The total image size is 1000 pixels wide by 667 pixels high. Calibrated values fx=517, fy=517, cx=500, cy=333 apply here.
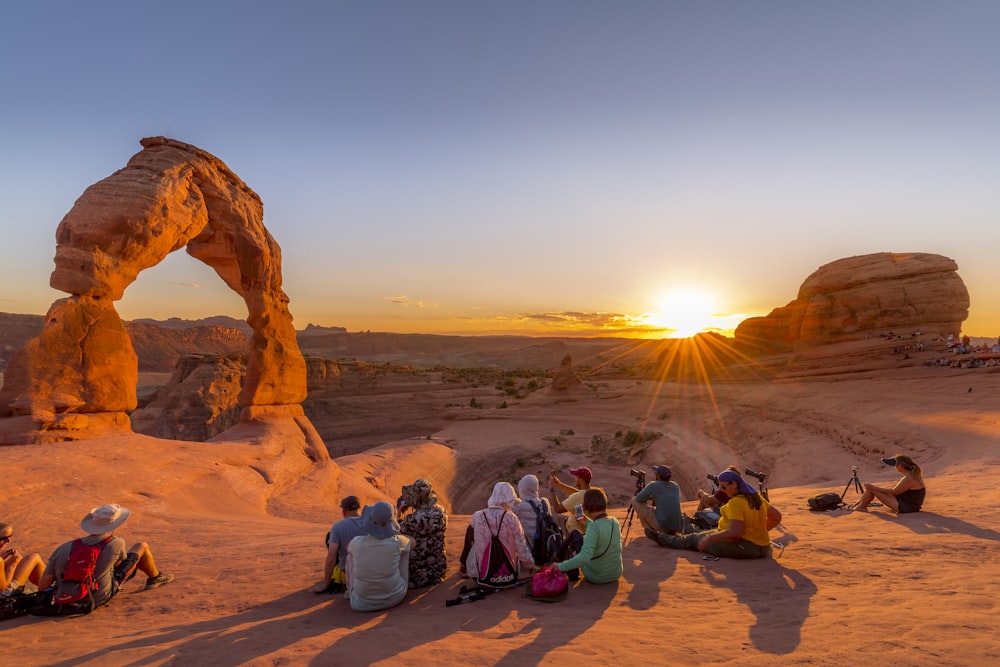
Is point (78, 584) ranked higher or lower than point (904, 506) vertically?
higher

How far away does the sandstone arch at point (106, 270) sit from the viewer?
11.6 meters

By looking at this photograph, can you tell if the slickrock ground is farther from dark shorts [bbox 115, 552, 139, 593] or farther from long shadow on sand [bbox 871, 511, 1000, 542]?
dark shorts [bbox 115, 552, 139, 593]

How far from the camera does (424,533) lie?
5.95 meters

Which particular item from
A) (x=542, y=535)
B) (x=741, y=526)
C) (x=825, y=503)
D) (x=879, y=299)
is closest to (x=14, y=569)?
(x=542, y=535)

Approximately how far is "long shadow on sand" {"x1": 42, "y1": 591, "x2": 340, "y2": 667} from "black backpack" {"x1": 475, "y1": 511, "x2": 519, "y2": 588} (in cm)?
162

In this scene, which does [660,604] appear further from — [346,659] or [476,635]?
[346,659]

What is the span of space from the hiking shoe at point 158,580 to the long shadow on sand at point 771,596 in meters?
6.56

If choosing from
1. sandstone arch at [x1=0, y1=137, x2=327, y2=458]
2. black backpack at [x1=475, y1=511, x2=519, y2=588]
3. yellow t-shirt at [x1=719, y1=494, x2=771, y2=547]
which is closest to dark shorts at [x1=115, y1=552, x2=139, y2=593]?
black backpack at [x1=475, y1=511, x2=519, y2=588]

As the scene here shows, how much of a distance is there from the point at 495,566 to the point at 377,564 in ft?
4.15

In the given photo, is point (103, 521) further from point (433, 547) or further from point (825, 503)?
point (825, 503)

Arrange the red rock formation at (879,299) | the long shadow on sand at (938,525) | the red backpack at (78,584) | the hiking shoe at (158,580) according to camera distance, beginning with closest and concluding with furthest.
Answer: the red backpack at (78,584) < the hiking shoe at (158,580) < the long shadow on sand at (938,525) < the red rock formation at (879,299)

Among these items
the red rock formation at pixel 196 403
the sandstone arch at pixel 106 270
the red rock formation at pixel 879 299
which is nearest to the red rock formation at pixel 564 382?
the red rock formation at pixel 879 299

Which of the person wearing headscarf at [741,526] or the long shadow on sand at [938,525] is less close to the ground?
the person wearing headscarf at [741,526]

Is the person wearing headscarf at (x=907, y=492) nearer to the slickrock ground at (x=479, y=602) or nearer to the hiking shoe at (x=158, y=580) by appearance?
the slickrock ground at (x=479, y=602)
